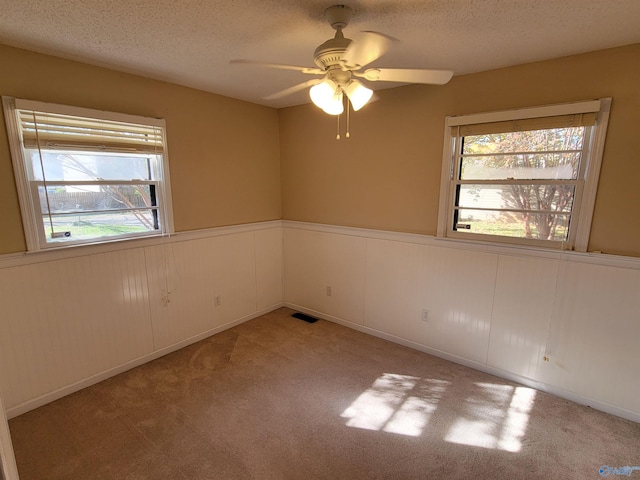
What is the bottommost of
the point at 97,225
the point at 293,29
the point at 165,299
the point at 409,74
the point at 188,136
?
the point at 165,299

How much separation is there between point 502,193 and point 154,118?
9.68 ft

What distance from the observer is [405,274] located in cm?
312

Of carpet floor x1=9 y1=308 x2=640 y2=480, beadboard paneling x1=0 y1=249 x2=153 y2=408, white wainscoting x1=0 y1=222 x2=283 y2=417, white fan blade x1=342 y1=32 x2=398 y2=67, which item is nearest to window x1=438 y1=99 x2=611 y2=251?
carpet floor x1=9 y1=308 x2=640 y2=480

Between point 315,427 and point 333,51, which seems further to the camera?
point 315,427

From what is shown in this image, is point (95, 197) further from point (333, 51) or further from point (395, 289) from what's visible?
point (395, 289)

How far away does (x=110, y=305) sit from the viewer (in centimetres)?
263

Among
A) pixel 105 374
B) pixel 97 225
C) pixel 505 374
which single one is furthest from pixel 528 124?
pixel 105 374

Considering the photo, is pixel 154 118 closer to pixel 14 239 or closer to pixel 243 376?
pixel 14 239

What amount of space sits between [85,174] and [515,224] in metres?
3.36

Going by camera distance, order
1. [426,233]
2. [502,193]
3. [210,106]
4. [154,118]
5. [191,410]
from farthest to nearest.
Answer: [210,106] → [426,233] → [154,118] → [502,193] → [191,410]

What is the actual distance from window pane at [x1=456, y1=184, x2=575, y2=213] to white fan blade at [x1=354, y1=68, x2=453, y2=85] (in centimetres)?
128

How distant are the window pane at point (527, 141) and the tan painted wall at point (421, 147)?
195 millimetres

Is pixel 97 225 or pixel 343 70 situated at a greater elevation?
pixel 343 70

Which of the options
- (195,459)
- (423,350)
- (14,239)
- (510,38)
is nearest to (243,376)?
(195,459)
